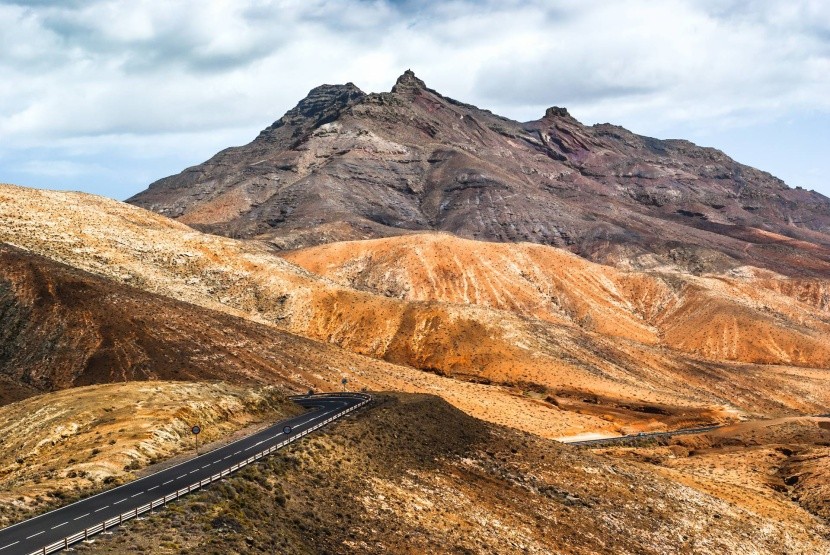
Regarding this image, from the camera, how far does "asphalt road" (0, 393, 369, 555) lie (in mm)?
25938

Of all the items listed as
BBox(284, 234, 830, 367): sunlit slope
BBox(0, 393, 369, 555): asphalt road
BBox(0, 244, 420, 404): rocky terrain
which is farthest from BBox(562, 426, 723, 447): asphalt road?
BBox(284, 234, 830, 367): sunlit slope

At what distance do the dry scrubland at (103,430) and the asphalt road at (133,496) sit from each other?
1016 mm

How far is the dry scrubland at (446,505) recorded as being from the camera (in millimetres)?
29094

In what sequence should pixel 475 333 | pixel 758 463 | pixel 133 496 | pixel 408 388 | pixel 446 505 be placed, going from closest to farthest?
pixel 133 496 < pixel 446 505 < pixel 758 463 < pixel 408 388 < pixel 475 333

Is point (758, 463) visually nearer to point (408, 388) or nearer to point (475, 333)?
point (408, 388)

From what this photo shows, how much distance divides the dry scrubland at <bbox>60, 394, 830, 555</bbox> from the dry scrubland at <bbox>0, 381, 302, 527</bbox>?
5.70 meters

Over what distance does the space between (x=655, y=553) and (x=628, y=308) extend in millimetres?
116427

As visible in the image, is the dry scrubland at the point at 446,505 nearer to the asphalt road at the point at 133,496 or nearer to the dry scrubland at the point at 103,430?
the asphalt road at the point at 133,496

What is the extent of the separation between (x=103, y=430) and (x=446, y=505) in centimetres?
1786

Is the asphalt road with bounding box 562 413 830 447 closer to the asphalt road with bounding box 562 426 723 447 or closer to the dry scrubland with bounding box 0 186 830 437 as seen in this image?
the asphalt road with bounding box 562 426 723 447

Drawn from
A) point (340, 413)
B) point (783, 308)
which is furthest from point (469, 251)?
point (340, 413)

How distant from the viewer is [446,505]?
38.6m

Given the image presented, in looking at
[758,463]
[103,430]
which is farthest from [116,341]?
[758,463]

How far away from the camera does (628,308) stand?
509ft
